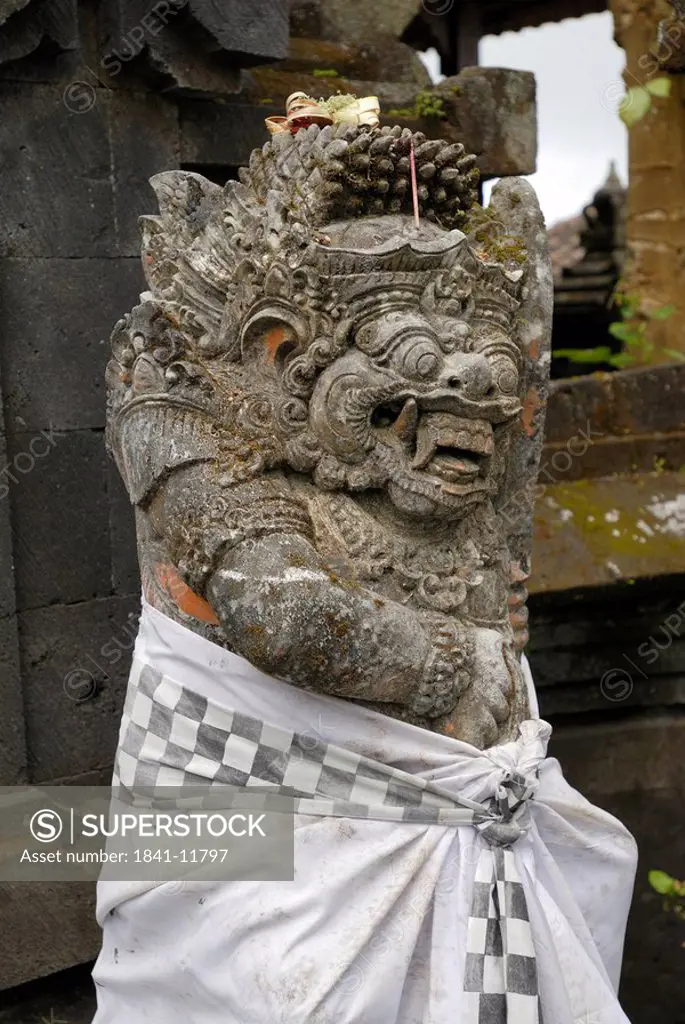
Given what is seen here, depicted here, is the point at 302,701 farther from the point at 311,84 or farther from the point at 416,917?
the point at 311,84

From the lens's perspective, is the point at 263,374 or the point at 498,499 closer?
the point at 263,374

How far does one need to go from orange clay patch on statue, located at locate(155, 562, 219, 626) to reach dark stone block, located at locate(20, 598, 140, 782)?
1.14m

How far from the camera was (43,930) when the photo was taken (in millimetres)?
3773

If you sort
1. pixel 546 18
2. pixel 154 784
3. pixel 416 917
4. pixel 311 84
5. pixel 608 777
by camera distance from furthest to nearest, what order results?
pixel 546 18
pixel 608 777
pixel 311 84
pixel 154 784
pixel 416 917

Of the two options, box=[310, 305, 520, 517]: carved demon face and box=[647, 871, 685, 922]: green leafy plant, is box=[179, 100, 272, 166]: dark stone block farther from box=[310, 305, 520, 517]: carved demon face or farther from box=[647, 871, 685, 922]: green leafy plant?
box=[647, 871, 685, 922]: green leafy plant

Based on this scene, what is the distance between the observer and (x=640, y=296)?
6387mm

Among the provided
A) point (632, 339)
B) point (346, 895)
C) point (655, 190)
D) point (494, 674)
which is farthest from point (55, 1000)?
point (655, 190)

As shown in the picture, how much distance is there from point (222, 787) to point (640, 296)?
14.3ft

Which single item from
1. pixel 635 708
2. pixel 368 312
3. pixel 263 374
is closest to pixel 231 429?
pixel 263 374

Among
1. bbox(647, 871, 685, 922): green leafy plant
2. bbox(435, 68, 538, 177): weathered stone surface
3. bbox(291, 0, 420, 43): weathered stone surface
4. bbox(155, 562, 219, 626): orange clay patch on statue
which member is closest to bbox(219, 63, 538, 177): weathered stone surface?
bbox(435, 68, 538, 177): weathered stone surface

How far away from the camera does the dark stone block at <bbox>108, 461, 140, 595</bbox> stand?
13.0 feet

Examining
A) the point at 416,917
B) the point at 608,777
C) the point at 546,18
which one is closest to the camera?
the point at 416,917

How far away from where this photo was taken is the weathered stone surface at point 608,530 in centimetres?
446

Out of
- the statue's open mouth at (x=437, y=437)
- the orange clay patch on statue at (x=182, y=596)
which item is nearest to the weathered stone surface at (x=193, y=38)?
the statue's open mouth at (x=437, y=437)
